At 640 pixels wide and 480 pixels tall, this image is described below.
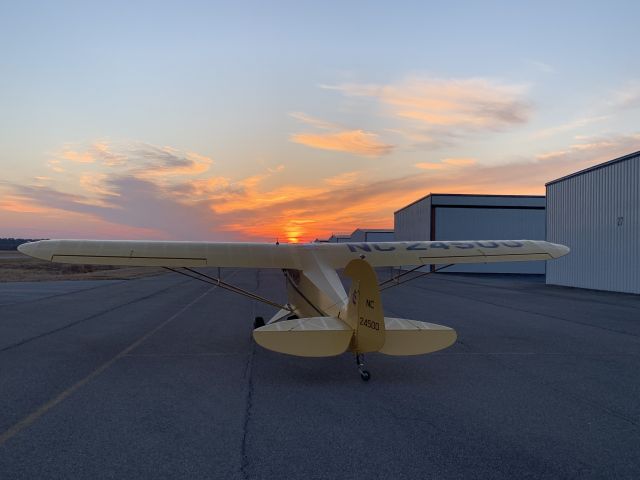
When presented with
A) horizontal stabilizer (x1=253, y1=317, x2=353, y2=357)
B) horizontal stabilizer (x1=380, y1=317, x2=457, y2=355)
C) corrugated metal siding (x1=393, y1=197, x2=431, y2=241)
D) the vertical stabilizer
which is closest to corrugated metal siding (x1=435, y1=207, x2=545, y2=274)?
corrugated metal siding (x1=393, y1=197, x2=431, y2=241)

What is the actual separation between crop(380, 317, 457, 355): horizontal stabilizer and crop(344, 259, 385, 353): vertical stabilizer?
0.75 ft

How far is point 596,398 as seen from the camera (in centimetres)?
664

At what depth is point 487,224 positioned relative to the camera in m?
47.1

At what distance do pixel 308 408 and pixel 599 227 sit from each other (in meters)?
28.1

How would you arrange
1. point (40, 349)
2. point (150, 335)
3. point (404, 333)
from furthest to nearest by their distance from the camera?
point (150, 335) → point (40, 349) → point (404, 333)

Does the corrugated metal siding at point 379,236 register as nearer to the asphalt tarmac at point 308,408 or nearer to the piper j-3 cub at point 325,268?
the piper j-3 cub at point 325,268

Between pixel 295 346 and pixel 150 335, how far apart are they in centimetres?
654

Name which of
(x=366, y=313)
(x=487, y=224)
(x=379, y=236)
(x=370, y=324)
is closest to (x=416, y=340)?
(x=370, y=324)

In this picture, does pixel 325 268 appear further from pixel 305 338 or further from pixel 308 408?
pixel 308 408

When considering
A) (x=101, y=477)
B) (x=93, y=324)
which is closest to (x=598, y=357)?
(x=101, y=477)

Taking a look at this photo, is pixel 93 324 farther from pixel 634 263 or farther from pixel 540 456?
pixel 634 263

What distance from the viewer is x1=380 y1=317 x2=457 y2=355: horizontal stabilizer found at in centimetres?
698

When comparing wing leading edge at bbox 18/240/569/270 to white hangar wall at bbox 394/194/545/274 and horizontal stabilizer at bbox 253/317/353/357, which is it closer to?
horizontal stabilizer at bbox 253/317/353/357

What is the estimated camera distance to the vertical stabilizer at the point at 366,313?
22.4 ft
